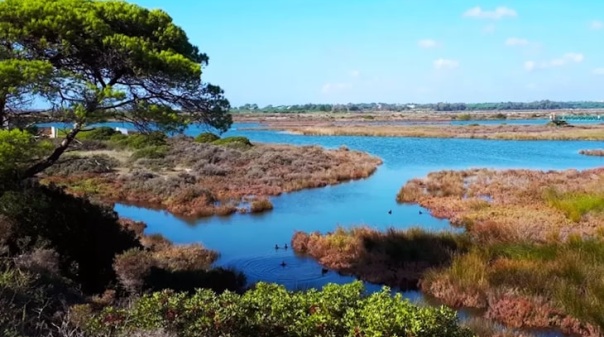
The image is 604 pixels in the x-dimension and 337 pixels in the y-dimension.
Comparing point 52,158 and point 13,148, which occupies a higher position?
point 13,148

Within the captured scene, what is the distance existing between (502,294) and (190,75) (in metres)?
7.78

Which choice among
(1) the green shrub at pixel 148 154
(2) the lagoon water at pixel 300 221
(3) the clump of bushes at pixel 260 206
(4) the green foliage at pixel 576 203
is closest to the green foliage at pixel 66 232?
(2) the lagoon water at pixel 300 221

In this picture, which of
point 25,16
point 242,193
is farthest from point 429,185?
point 25,16

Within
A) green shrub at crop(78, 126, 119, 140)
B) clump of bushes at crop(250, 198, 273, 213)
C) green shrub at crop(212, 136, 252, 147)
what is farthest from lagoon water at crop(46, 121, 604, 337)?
green shrub at crop(78, 126, 119, 140)

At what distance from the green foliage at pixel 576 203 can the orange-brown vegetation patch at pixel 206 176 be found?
1177 cm

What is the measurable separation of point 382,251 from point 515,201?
36.4ft

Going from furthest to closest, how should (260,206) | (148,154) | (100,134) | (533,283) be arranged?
(100,134), (148,154), (260,206), (533,283)

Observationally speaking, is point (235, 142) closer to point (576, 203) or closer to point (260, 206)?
point (260, 206)

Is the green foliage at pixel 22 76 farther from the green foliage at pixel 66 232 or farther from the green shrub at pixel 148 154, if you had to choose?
the green shrub at pixel 148 154

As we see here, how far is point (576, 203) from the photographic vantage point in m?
21.6

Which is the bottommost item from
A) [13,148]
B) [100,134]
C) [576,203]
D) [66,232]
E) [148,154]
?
[576,203]

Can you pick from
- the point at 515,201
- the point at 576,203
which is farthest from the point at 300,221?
the point at 576,203

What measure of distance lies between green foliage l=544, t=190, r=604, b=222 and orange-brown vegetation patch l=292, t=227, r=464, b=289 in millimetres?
6407

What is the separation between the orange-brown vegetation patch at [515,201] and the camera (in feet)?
57.8
